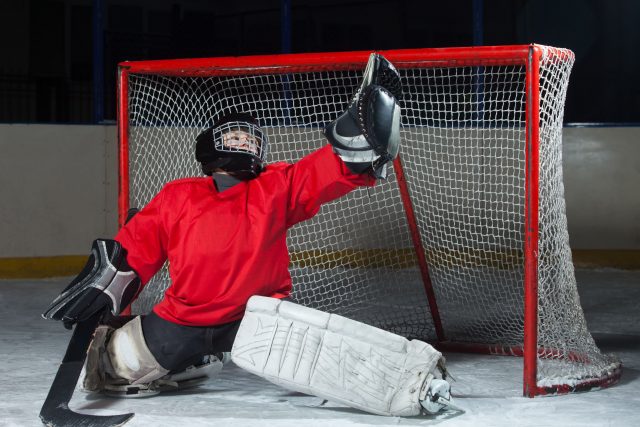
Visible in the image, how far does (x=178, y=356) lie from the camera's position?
12.7 ft

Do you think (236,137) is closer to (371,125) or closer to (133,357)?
(371,125)

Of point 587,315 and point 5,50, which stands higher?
point 5,50

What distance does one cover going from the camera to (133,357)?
3.86 metres

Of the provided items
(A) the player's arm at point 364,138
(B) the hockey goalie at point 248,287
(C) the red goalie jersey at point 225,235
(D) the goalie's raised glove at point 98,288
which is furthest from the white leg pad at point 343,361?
(D) the goalie's raised glove at point 98,288

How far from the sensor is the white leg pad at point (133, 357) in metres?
3.86

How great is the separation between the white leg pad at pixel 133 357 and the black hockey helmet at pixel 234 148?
0.62 metres

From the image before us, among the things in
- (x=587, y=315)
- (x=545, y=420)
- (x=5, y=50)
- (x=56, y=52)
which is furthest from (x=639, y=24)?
(x=545, y=420)

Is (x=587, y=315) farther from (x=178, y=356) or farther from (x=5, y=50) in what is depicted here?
(x=5, y=50)

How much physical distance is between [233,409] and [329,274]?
8.59 feet

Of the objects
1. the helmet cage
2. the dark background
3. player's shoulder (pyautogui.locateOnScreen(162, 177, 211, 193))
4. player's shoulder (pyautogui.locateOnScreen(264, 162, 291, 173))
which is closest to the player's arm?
player's shoulder (pyautogui.locateOnScreen(264, 162, 291, 173))

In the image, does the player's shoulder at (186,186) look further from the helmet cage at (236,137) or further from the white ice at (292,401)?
the white ice at (292,401)

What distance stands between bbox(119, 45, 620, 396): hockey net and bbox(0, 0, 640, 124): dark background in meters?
1.12

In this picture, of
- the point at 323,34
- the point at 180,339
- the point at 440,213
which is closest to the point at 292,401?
the point at 180,339

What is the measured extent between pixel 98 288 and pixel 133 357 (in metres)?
0.27
